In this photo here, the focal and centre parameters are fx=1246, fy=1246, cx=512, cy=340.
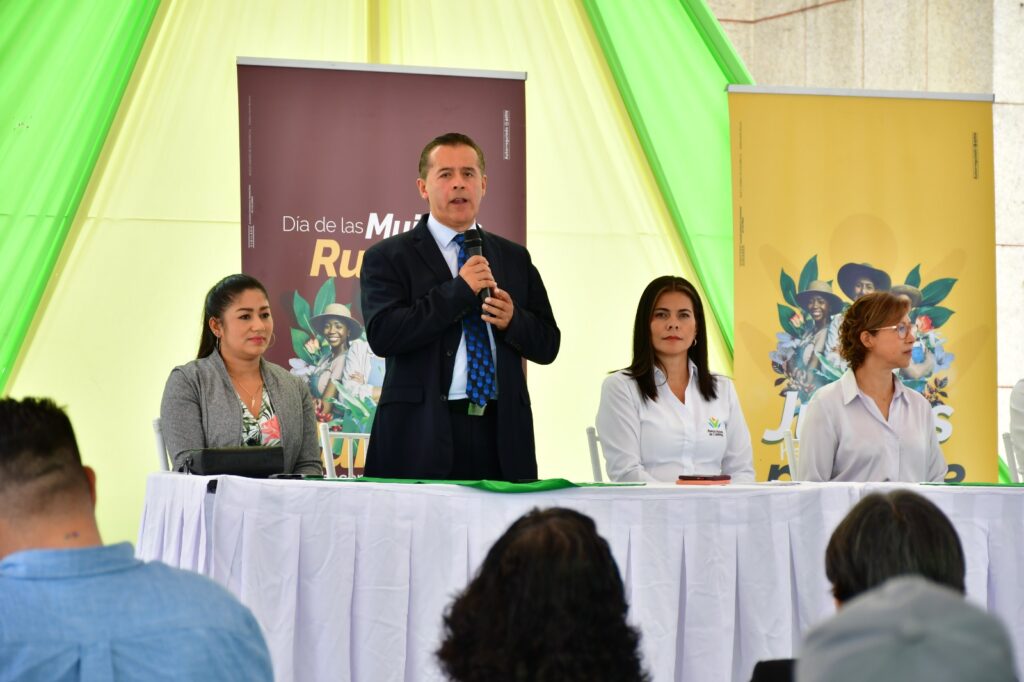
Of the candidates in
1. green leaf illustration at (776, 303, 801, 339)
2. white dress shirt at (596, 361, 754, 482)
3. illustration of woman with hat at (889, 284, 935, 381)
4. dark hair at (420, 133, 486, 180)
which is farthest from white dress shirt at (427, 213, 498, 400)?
illustration of woman with hat at (889, 284, 935, 381)

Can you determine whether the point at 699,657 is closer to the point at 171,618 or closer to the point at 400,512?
the point at 400,512

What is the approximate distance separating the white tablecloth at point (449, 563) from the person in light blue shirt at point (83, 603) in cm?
114

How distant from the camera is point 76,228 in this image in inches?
187

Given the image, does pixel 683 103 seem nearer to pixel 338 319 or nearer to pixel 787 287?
pixel 787 287

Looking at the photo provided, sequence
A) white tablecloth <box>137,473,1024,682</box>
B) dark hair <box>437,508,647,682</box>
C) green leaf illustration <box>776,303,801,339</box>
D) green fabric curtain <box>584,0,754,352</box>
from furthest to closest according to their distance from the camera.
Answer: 1. green fabric curtain <box>584,0,754,352</box>
2. green leaf illustration <box>776,303,801,339</box>
3. white tablecloth <box>137,473,1024,682</box>
4. dark hair <box>437,508,647,682</box>

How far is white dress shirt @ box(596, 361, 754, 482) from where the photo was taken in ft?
11.3

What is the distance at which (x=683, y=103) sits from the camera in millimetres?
5219

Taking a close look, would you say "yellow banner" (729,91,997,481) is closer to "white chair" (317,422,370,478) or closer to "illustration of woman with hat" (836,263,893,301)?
"illustration of woman with hat" (836,263,893,301)

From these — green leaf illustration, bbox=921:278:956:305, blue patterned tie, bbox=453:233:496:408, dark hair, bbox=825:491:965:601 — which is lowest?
dark hair, bbox=825:491:965:601

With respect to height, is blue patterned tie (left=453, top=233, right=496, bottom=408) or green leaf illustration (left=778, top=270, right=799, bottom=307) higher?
green leaf illustration (left=778, top=270, right=799, bottom=307)

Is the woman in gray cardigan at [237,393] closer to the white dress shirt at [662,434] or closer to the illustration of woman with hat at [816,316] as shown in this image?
the white dress shirt at [662,434]

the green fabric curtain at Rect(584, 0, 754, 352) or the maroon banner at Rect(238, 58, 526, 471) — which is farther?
the green fabric curtain at Rect(584, 0, 754, 352)

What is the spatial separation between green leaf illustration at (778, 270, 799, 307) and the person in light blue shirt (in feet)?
12.5

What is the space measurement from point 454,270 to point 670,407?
0.79 m
